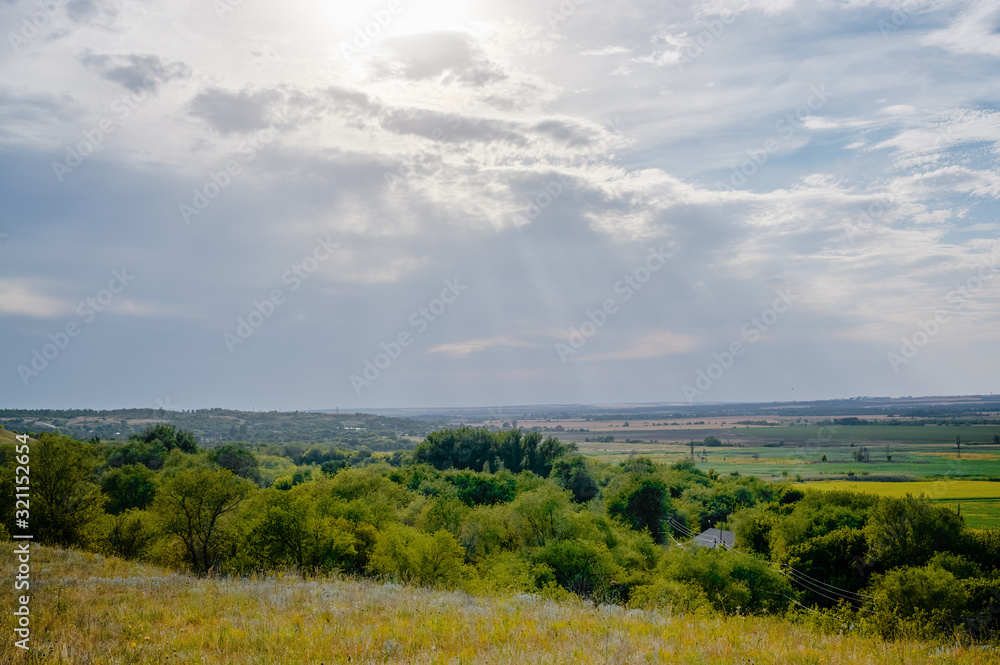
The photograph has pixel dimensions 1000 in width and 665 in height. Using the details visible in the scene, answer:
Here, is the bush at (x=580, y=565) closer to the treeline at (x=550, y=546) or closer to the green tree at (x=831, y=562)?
the treeline at (x=550, y=546)

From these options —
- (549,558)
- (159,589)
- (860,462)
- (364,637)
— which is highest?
(364,637)

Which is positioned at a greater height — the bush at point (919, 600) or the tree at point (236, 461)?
the bush at point (919, 600)

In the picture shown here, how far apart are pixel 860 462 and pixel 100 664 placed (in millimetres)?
161359

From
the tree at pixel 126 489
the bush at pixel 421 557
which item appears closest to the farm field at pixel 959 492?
the bush at pixel 421 557

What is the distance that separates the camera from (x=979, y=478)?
94125mm

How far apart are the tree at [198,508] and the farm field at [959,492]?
65.1 meters

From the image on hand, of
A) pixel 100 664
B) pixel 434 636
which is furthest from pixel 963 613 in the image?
pixel 100 664

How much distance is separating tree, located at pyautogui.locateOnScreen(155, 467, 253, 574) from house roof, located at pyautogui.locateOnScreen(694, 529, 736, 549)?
173 feet

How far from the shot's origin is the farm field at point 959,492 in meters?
62.9

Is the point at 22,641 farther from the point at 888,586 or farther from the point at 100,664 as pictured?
the point at 888,586

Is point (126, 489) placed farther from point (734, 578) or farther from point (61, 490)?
point (734, 578)

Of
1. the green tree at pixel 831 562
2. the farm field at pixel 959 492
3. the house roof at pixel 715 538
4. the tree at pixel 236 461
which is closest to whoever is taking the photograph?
the green tree at pixel 831 562

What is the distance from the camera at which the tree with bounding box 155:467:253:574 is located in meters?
39.4

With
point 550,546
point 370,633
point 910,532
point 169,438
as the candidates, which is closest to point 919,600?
point 910,532
